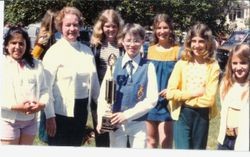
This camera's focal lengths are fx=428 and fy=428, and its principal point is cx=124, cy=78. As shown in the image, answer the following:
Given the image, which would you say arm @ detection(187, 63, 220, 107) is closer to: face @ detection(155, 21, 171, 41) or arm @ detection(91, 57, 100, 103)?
face @ detection(155, 21, 171, 41)

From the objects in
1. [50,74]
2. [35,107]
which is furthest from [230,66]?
[35,107]

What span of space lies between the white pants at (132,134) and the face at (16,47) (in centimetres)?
87

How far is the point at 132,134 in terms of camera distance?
3098 millimetres

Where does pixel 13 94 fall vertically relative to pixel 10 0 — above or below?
below

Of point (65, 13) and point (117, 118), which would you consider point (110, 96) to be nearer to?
point (117, 118)

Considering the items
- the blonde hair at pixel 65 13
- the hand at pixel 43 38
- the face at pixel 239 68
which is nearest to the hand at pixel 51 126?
the hand at pixel 43 38

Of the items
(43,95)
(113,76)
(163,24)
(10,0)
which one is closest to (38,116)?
(43,95)

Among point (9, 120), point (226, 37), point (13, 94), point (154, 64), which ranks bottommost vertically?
point (9, 120)

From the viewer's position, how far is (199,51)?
9.76ft

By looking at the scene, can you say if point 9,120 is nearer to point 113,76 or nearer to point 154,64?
point 113,76

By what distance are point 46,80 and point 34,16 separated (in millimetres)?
462

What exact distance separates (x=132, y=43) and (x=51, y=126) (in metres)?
0.84

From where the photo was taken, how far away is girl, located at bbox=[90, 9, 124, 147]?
9.89 ft

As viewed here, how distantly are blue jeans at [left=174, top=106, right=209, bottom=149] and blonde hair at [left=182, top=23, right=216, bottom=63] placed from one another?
1.18 ft
